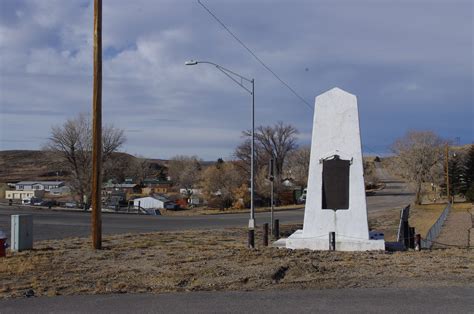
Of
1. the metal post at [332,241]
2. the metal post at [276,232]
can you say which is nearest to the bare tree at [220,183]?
the metal post at [276,232]

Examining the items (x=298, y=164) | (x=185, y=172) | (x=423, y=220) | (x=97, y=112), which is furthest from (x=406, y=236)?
(x=185, y=172)

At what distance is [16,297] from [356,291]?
220 inches

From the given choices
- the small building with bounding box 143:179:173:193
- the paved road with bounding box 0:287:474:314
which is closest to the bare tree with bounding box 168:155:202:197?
the small building with bounding box 143:179:173:193

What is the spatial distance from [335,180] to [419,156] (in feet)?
199

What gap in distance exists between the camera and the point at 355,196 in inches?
631

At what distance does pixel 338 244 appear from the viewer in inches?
619

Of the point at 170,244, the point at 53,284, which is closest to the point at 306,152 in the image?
the point at 170,244

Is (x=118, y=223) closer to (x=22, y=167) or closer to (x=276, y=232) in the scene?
(x=276, y=232)

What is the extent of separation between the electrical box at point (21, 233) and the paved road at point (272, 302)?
7.49m

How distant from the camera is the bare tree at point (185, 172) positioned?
117 meters

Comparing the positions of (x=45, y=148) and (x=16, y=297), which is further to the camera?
(x=45, y=148)

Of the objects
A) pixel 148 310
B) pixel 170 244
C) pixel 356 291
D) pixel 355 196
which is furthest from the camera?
pixel 170 244

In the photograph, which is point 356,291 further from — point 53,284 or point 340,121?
point 340,121

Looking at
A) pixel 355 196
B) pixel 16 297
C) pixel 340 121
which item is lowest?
pixel 16 297
